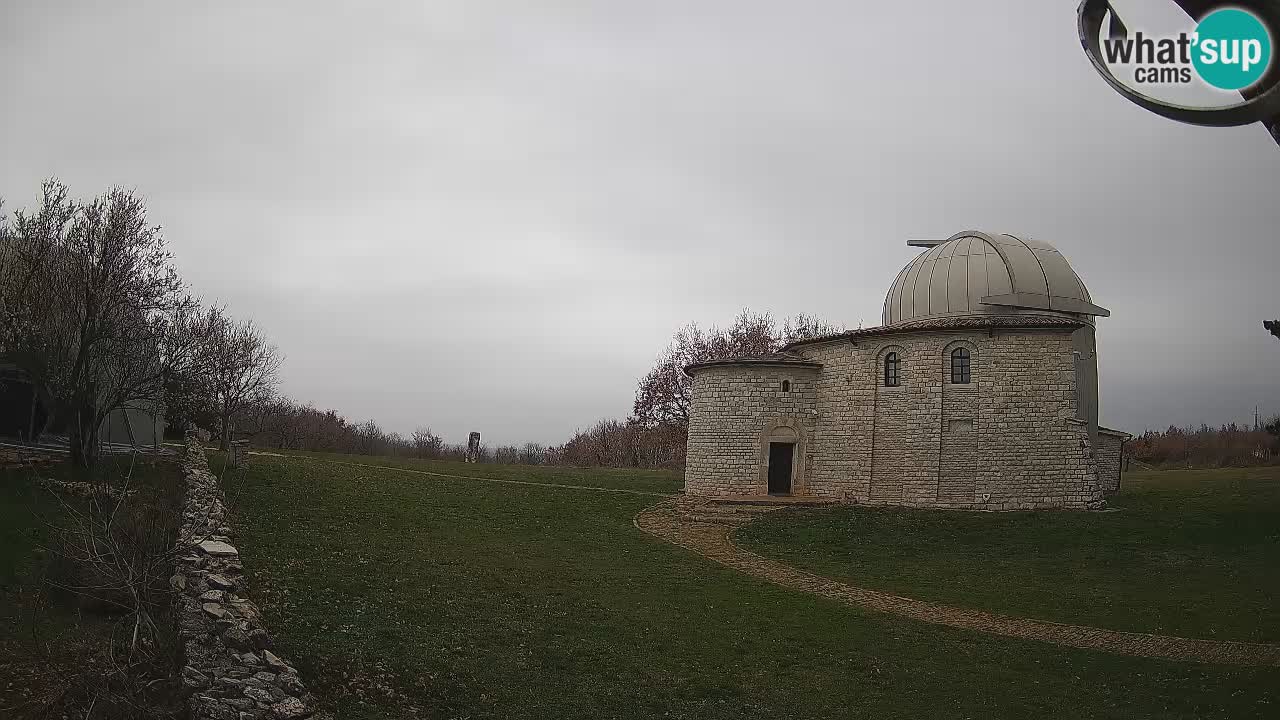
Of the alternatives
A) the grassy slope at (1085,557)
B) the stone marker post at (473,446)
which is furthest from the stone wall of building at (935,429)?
the stone marker post at (473,446)

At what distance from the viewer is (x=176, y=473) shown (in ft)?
58.7

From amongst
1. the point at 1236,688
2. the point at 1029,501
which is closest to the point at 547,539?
the point at 1236,688

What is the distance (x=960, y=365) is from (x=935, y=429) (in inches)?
84.5

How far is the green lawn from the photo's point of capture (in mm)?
8375

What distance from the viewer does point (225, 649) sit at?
24.8ft

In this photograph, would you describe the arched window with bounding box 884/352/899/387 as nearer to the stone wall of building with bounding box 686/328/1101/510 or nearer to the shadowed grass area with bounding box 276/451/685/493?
the stone wall of building with bounding box 686/328/1101/510

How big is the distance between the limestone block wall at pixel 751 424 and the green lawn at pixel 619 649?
33.8ft

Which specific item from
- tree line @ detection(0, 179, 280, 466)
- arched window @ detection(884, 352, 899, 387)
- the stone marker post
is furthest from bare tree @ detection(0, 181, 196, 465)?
the stone marker post

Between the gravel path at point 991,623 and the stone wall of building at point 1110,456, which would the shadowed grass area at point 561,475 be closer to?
the gravel path at point 991,623

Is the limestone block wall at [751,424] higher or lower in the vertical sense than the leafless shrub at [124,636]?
higher

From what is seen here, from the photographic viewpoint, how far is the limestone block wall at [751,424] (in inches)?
1030

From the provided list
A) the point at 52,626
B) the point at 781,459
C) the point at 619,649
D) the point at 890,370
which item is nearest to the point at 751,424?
the point at 781,459

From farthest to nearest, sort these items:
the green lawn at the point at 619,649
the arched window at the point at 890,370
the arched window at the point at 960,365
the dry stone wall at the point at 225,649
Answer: the arched window at the point at 890,370, the arched window at the point at 960,365, the green lawn at the point at 619,649, the dry stone wall at the point at 225,649

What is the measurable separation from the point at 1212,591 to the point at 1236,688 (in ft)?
20.3
